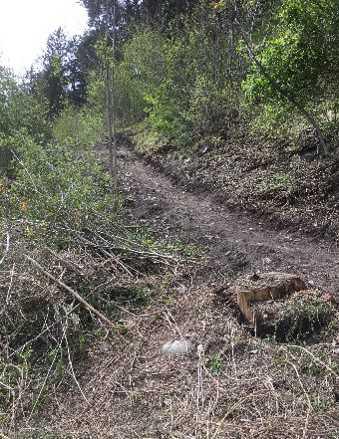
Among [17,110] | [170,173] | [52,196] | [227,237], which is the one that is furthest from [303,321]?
[17,110]

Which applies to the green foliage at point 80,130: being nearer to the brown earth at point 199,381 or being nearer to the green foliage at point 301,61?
the green foliage at point 301,61

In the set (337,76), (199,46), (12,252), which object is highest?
(199,46)

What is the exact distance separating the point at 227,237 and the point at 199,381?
3494 mm

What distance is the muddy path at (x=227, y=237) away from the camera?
552cm

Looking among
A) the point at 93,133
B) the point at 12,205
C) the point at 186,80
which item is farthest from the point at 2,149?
the point at 12,205

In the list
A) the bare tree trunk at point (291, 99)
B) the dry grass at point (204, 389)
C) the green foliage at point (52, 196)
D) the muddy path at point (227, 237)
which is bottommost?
the dry grass at point (204, 389)

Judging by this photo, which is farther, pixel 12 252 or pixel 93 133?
pixel 93 133

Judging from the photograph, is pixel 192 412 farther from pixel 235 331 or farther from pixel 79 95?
pixel 79 95

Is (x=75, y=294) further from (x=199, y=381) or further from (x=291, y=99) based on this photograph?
(x=291, y=99)

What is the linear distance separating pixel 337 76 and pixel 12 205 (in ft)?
16.2

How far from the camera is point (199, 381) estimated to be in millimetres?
3398

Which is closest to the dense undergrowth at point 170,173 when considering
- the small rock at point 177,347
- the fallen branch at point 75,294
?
the fallen branch at point 75,294

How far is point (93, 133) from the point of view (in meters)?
12.2

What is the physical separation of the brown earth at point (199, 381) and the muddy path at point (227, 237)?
6cm
